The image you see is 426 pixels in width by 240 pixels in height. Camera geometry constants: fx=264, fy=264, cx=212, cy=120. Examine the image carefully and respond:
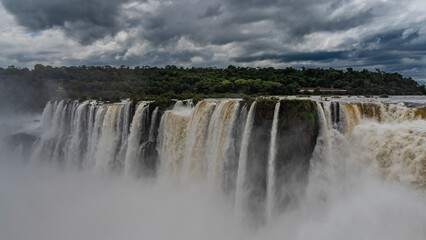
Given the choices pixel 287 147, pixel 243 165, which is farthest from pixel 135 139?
pixel 287 147

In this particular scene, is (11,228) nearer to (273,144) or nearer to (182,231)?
(182,231)

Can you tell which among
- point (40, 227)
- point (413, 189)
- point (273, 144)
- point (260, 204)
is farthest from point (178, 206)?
point (413, 189)

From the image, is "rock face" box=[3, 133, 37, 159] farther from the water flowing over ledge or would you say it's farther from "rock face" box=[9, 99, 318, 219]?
the water flowing over ledge

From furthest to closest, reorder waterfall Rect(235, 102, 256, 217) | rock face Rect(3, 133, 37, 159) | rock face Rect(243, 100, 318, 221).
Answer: rock face Rect(3, 133, 37, 159)
waterfall Rect(235, 102, 256, 217)
rock face Rect(243, 100, 318, 221)

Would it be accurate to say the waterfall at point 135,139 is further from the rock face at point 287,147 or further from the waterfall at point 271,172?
the waterfall at point 271,172

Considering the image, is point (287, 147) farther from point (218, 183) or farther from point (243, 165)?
point (218, 183)

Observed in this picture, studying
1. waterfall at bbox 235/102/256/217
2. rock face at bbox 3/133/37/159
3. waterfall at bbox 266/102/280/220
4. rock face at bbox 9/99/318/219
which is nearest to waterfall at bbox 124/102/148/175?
rock face at bbox 9/99/318/219

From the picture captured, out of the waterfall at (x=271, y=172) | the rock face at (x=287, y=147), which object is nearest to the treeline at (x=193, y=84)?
the rock face at (x=287, y=147)
